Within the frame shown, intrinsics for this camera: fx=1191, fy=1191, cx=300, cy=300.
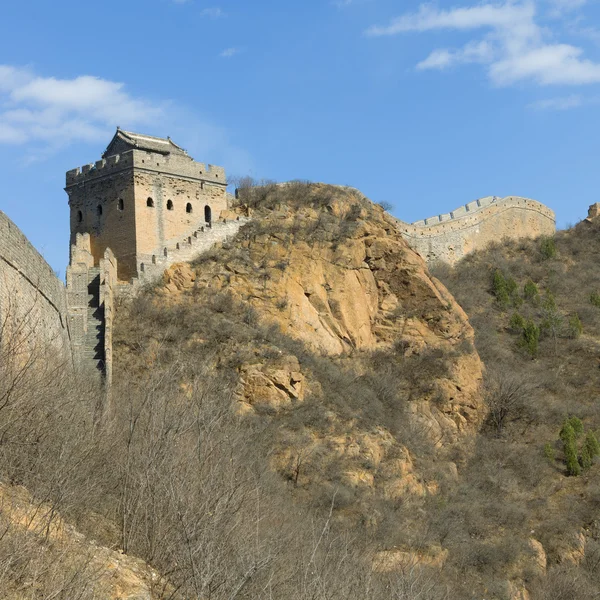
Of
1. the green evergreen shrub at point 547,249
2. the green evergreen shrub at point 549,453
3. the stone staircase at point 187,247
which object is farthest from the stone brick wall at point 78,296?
the green evergreen shrub at point 547,249

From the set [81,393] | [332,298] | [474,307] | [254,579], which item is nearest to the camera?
[254,579]

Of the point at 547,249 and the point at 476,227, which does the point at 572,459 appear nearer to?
the point at 547,249

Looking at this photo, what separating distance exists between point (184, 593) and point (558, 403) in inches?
962

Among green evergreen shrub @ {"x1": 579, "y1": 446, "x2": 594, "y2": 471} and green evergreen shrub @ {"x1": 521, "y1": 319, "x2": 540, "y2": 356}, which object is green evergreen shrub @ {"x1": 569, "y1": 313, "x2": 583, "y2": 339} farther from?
green evergreen shrub @ {"x1": 579, "y1": 446, "x2": 594, "y2": 471}

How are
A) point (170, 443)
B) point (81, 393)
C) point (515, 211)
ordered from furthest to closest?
point (515, 211), point (81, 393), point (170, 443)

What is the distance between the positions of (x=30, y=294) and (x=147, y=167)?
11.9 metres

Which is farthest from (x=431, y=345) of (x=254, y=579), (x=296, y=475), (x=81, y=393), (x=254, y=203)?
(x=254, y=579)

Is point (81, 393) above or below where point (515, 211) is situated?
below

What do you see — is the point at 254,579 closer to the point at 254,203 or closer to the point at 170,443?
the point at 170,443

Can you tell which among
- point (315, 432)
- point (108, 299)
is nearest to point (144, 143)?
point (108, 299)

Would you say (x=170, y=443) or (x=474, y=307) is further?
(x=474, y=307)

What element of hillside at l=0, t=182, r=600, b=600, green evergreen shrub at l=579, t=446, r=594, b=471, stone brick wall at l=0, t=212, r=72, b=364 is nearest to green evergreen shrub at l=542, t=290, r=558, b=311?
hillside at l=0, t=182, r=600, b=600

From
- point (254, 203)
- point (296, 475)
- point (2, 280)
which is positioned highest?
point (254, 203)

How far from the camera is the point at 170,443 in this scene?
18.4m
